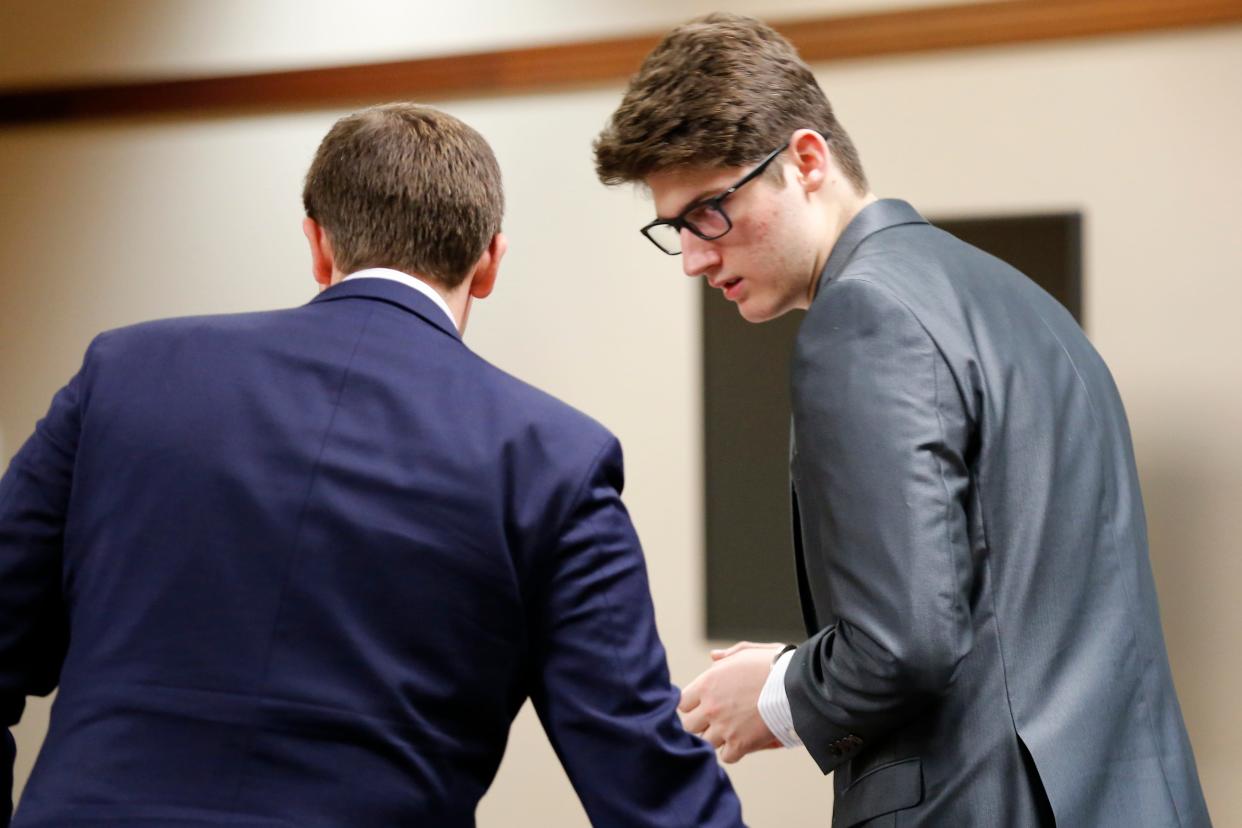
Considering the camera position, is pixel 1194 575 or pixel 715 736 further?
pixel 1194 575

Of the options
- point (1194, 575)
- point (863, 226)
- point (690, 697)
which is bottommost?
point (1194, 575)

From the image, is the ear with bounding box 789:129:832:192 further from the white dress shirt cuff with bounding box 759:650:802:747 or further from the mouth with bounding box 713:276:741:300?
the white dress shirt cuff with bounding box 759:650:802:747

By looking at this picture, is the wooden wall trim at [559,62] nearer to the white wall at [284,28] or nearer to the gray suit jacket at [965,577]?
the white wall at [284,28]

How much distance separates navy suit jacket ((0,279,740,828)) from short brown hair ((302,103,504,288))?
10cm

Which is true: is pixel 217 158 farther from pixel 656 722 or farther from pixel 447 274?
pixel 656 722

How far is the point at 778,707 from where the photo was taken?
1.47 m

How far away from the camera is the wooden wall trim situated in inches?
99.1

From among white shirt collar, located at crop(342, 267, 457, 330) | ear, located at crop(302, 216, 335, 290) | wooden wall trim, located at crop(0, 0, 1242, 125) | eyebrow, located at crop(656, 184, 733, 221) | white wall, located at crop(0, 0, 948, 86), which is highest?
white wall, located at crop(0, 0, 948, 86)

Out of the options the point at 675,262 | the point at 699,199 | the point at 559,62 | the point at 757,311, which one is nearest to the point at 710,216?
the point at 699,199

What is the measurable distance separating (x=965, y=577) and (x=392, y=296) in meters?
0.63

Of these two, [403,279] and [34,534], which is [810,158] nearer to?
[403,279]

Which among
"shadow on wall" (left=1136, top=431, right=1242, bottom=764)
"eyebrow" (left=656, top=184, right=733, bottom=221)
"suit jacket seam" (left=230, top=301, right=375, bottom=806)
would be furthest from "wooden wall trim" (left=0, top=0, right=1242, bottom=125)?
"suit jacket seam" (left=230, top=301, right=375, bottom=806)

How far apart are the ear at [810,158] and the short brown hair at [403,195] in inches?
15.3

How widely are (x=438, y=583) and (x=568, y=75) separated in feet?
6.74
